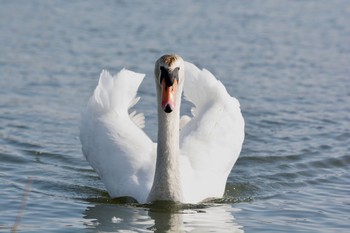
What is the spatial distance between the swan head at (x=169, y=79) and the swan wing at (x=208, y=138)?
1051 millimetres

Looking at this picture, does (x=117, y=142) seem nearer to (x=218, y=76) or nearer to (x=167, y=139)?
(x=167, y=139)

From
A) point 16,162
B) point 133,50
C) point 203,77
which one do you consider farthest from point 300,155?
point 133,50

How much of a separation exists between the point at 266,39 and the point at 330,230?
11.4 m

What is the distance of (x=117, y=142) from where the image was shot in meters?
10.3

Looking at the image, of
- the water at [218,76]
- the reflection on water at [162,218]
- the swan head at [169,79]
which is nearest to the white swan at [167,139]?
the swan head at [169,79]

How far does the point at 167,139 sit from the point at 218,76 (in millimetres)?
7350

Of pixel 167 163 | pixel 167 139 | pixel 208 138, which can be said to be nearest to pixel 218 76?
pixel 208 138

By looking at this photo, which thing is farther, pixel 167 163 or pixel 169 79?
pixel 167 163

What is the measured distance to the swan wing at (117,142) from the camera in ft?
32.2

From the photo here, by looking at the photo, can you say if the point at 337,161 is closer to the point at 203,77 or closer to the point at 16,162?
the point at 203,77

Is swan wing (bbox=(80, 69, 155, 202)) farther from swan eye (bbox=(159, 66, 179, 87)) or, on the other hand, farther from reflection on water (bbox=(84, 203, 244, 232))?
swan eye (bbox=(159, 66, 179, 87))

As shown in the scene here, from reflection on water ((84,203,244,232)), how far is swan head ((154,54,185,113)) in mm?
1112

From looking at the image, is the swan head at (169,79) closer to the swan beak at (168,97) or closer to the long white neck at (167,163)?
the swan beak at (168,97)

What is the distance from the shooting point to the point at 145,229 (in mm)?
8758
